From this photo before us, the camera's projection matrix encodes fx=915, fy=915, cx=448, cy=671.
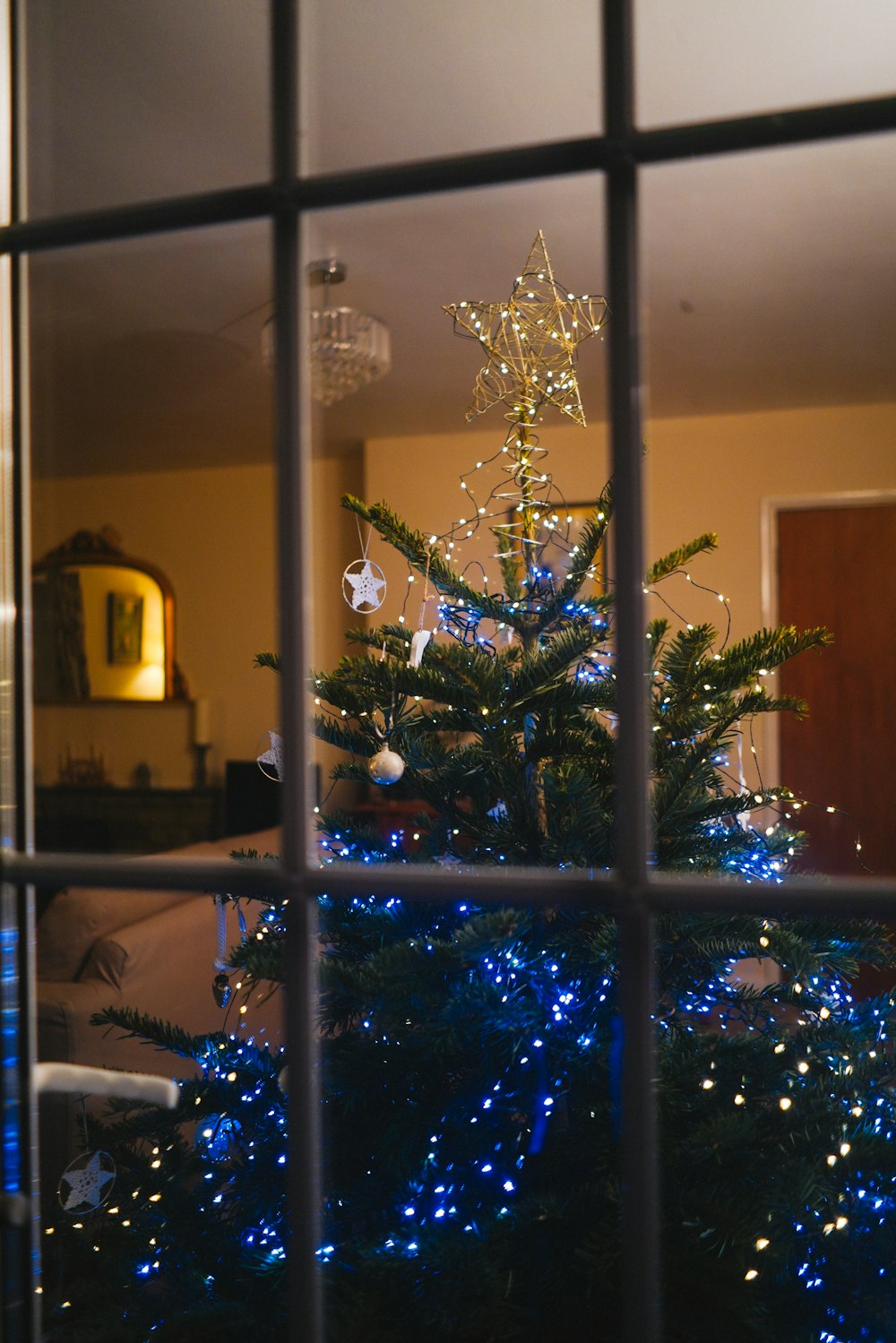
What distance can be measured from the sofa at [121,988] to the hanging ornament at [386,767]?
137mm

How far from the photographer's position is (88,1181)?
68 centimetres

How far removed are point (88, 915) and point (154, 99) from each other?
48.0 inches

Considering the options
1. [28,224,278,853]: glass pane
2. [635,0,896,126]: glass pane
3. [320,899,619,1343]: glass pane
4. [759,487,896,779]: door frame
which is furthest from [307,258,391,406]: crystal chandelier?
[320,899,619,1343]: glass pane

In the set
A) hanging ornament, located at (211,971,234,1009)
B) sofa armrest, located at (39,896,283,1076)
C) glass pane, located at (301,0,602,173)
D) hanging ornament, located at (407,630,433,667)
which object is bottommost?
sofa armrest, located at (39,896,283,1076)

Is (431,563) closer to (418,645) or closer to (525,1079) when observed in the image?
(418,645)

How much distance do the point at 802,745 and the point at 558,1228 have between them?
8.25 feet

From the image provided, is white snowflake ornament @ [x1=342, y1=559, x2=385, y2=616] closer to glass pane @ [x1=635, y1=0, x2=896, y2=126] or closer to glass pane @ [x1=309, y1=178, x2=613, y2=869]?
glass pane @ [x1=309, y1=178, x2=613, y2=869]

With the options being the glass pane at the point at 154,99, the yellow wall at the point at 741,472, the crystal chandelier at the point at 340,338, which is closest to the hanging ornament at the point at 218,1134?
the glass pane at the point at 154,99

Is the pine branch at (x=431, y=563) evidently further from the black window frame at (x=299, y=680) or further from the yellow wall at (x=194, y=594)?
the yellow wall at (x=194, y=594)

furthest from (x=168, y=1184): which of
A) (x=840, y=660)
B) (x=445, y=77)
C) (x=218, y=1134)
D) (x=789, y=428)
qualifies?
(x=789, y=428)

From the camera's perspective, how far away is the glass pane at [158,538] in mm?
2205

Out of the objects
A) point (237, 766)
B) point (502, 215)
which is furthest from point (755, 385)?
point (237, 766)

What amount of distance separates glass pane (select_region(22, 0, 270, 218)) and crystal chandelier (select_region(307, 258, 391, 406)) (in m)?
0.47

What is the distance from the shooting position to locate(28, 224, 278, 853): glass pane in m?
2.21
